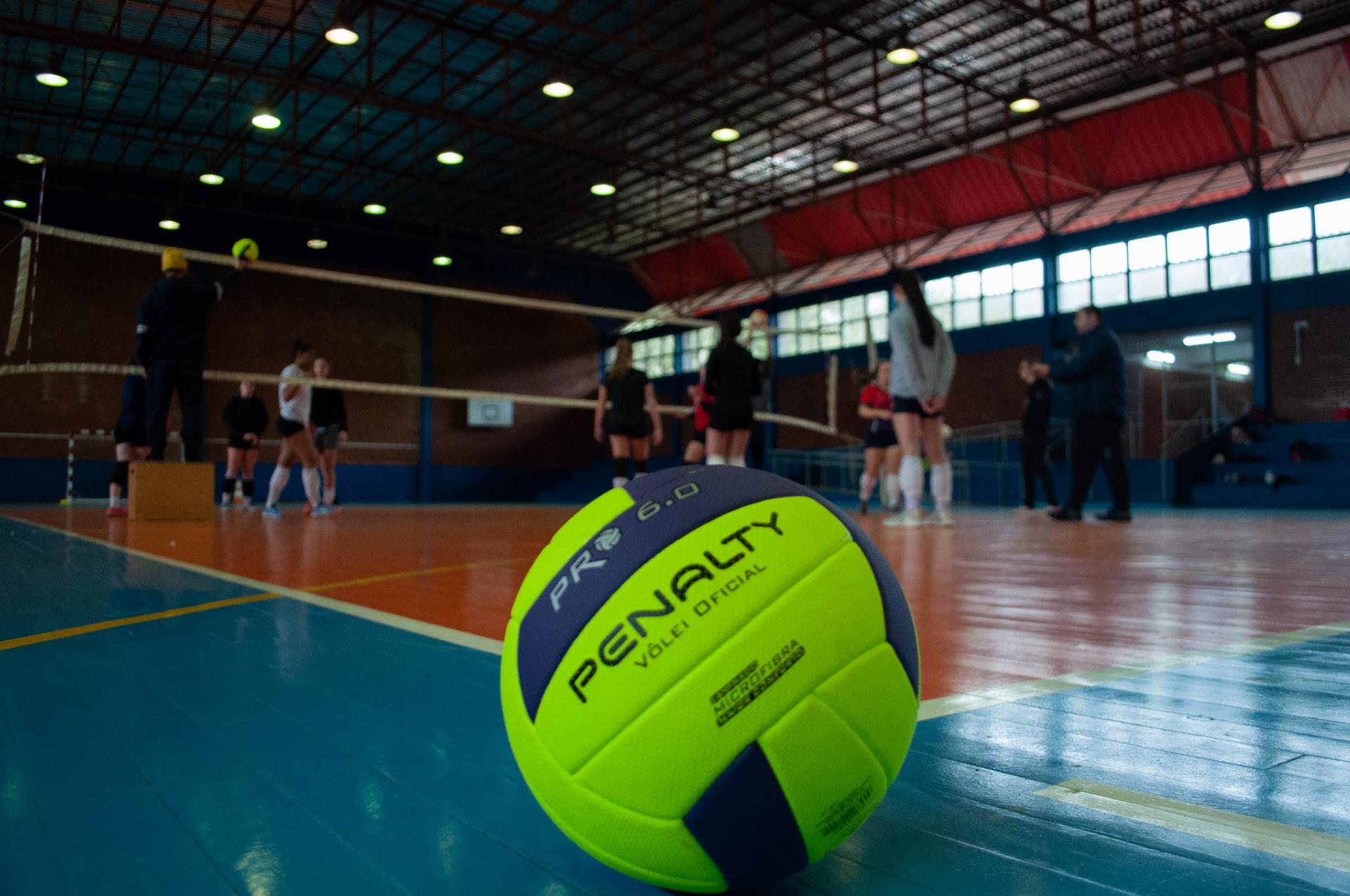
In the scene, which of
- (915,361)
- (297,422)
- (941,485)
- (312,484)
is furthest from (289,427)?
(941,485)

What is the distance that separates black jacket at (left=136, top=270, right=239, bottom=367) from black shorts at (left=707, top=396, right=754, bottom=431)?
445cm

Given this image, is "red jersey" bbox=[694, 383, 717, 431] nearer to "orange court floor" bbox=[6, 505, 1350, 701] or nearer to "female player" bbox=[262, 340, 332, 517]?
"orange court floor" bbox=[6, 505, 1350, 701]

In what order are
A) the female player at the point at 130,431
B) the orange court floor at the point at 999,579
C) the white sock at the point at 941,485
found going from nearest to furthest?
the orange court floor at the point at 999,579 < the white sock at the point at 941,485 < the female player at the point at 130,431

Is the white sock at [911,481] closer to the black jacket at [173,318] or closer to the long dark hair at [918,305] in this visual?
the long dark hair at [918,305]

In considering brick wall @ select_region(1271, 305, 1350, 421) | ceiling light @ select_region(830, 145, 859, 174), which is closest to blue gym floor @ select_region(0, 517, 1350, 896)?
ceiling light @ select_region(830, 145, 859, 174)

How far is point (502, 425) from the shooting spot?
97.7ft

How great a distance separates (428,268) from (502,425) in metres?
5.32

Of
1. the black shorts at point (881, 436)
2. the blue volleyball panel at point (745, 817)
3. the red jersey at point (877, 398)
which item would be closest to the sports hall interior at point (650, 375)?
the blue volleyball panel at point (745, 817)

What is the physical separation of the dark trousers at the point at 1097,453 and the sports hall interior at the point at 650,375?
778 mm

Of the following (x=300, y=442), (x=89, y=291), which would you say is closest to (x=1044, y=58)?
(x=300, y=442)

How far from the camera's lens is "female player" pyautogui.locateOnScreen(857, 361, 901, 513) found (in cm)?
1109

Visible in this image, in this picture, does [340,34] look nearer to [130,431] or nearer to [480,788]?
[130,431]

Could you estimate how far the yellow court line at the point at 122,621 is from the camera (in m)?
2.54

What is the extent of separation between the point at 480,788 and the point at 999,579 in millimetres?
3316
